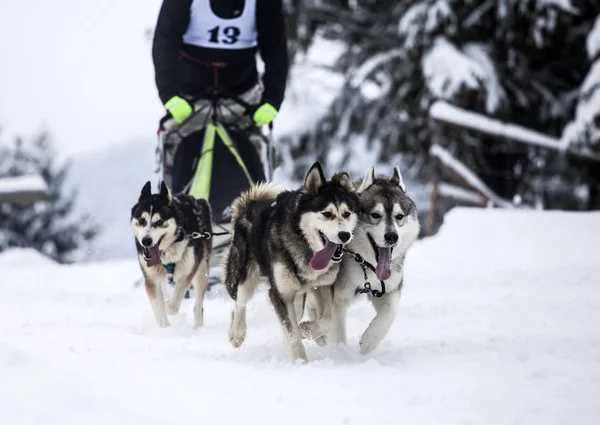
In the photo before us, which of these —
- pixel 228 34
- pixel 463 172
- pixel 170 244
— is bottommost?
pixel 463 172

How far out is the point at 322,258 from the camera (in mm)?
3734

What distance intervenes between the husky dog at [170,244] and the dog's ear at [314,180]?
1.37m

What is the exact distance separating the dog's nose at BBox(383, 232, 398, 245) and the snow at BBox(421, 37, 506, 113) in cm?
726

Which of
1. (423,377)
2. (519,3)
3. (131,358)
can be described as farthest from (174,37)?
(519,3)

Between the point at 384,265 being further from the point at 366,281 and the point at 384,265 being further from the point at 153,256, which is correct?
the point at 153,256

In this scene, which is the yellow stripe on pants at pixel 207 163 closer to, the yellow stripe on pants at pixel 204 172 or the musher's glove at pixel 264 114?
the yellow stripe on pants at pixel 204 172

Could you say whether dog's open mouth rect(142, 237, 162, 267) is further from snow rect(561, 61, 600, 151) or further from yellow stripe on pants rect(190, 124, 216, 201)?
snow rect(561, 61, 600, 151)

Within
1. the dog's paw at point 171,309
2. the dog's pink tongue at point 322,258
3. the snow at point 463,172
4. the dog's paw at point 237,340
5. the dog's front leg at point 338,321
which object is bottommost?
the snow at point 463,172

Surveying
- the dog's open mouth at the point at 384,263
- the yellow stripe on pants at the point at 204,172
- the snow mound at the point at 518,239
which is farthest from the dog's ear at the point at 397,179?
the snow mound at the point at 518,239

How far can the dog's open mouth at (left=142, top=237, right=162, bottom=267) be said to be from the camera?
493 centimetres

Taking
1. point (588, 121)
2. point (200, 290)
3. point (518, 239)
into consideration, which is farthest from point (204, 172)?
point (588, 121)

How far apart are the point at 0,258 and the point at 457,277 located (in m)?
6.28

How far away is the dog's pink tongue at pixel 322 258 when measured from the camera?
3734mm

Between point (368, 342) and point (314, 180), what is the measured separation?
0.85m
